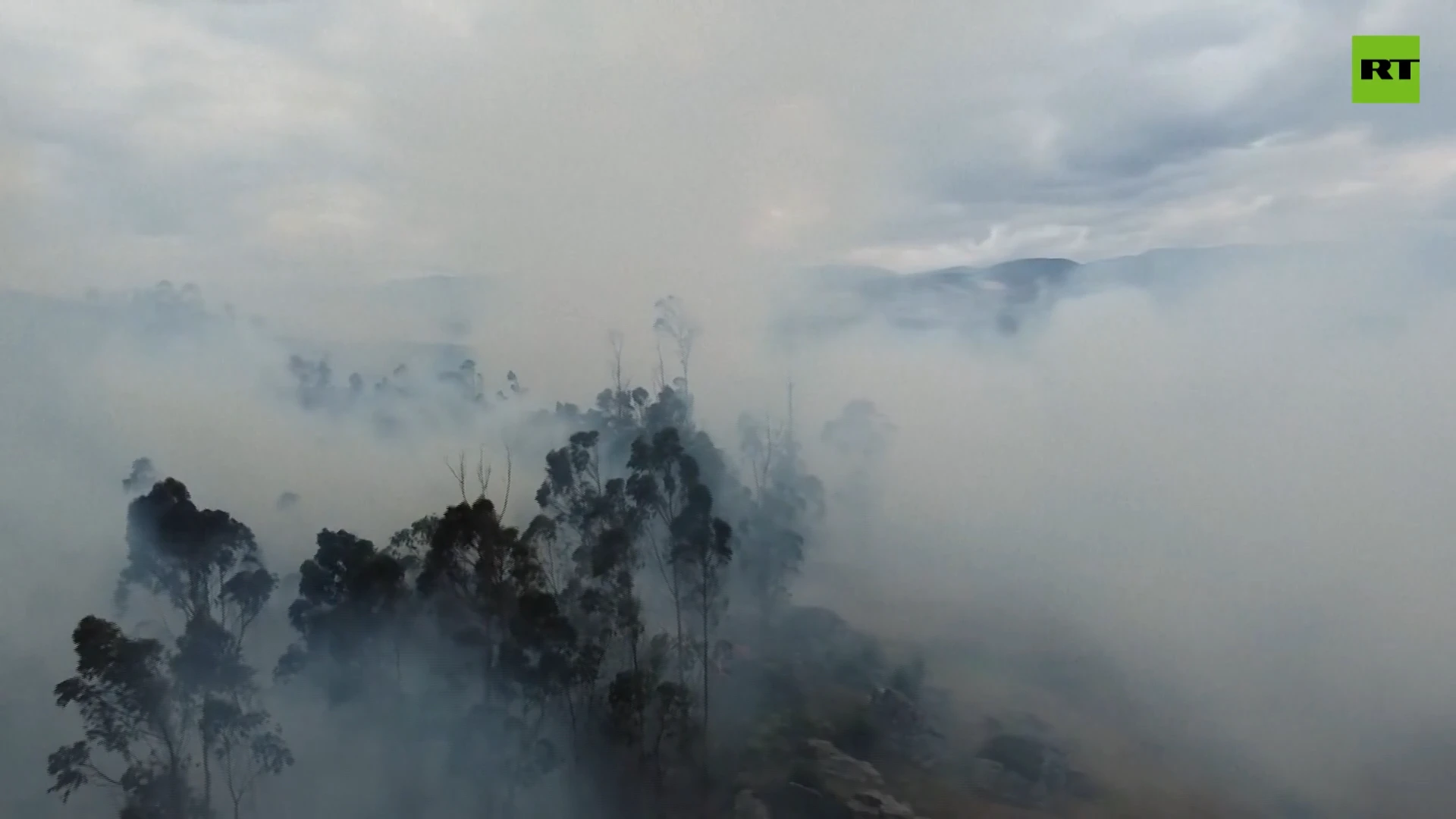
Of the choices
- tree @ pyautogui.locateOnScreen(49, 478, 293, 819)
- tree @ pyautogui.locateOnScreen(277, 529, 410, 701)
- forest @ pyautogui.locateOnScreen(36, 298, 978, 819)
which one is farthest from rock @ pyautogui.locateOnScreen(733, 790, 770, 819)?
tree @ pyautogui.locateOnScreen(49, 478, 293, 819)

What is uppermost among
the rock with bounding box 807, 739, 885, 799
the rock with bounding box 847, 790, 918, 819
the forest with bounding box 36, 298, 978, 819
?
the forest with bounding box 36, 298, 978, 819

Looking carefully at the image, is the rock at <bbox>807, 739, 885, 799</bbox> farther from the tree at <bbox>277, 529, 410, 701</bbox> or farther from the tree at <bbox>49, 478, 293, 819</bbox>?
the tree at <bbox>49, 478, 293, 819</bbox>

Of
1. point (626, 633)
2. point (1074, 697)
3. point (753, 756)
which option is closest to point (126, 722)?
point (626, 633)

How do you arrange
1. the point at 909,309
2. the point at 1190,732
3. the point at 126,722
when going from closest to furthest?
the point at 126,722 → the point at 1190,732 → the point at 909,309

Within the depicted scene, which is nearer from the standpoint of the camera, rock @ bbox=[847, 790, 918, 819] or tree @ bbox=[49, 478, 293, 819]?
tree @ bbox=[49, 478, 293, 819]

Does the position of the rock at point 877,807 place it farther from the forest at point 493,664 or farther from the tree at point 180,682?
the tree at point 180,682

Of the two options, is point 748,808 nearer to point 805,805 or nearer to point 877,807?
point 805,805

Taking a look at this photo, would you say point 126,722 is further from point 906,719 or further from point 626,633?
point 906,719

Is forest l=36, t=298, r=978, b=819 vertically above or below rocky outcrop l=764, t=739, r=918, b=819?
above

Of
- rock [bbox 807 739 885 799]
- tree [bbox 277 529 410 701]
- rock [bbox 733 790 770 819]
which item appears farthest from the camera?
rock [bbox 807 739 885 799]
